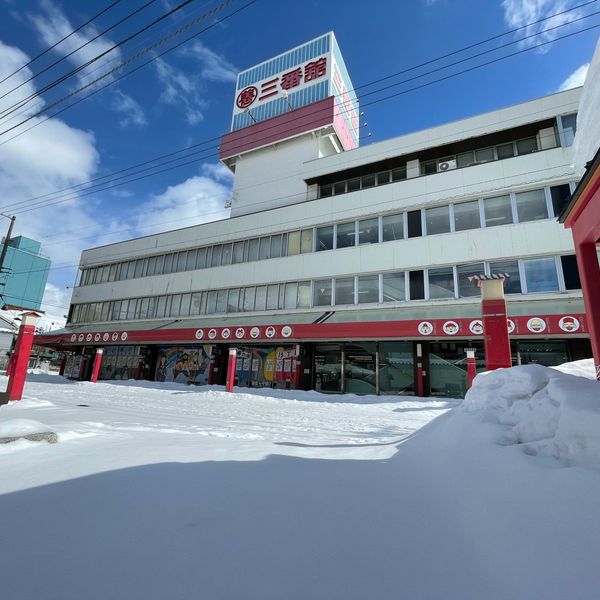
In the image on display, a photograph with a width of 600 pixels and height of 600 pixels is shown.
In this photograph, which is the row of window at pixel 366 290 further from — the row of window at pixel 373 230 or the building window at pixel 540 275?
the row of window at pixel 373 230

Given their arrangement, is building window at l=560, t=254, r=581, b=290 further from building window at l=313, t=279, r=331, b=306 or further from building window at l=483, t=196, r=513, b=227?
building window at l=313, t=279, r=331, b=306

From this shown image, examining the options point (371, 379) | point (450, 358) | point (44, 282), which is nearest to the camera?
point (450, 358)

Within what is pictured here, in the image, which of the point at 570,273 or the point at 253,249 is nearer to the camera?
the point at 570,273

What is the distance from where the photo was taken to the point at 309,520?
84.0 inches

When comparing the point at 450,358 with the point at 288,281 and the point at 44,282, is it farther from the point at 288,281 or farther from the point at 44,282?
the point at 44,282

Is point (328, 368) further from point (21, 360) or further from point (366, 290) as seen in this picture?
point (21, 360)

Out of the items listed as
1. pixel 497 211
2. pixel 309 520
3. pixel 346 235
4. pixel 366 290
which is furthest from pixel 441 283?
pixel 309 520

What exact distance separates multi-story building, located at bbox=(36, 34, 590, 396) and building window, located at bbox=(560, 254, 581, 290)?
3.1 inches

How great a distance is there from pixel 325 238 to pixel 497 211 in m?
8.55

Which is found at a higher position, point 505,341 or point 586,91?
point 586,91

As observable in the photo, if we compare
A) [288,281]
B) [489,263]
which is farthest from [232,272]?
[489,263]

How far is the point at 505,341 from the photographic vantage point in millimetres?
7496

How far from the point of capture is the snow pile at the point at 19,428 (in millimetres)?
3584

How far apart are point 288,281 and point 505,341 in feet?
44.9
